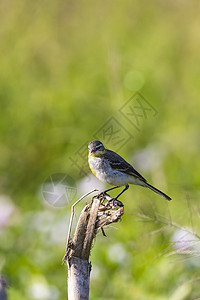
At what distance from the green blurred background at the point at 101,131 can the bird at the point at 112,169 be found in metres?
0.18

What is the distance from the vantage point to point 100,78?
20.2 ft

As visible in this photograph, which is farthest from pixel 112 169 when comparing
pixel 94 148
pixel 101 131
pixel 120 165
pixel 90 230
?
pixel 101 131

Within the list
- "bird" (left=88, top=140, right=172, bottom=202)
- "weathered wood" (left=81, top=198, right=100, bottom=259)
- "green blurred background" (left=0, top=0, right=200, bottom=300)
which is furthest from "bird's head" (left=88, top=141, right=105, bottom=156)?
"weathered wood" (left=81, top=198, right=100, bottom=259)

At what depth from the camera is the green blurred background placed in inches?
130

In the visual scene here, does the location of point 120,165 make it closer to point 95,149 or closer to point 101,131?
point 95,149

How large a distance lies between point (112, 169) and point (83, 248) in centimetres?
108

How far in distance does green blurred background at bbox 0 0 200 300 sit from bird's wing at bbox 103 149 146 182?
0.22 meters

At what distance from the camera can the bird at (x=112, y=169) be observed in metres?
2.91

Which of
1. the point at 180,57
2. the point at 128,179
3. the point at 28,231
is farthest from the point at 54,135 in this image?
the point at 128,179

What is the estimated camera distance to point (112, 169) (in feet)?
9.68

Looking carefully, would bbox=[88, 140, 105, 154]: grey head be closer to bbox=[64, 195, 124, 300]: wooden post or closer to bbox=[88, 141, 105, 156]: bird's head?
bbox=[88, 141, 105, 156]: bird's head

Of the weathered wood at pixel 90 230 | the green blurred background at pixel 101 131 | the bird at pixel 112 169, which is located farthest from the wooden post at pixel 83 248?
the bird at pixel 112 169

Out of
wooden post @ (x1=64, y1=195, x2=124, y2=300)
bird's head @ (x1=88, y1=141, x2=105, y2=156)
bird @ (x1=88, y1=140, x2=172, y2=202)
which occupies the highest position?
bird's head @ (x1=88, y1=141, x2=105, y2=156)

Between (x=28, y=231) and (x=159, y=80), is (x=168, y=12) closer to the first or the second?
(x=159, y=80)
